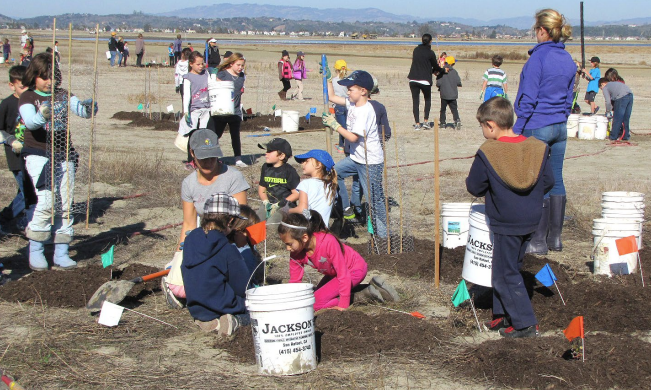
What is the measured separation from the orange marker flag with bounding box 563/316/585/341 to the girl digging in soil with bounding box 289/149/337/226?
2973 mm

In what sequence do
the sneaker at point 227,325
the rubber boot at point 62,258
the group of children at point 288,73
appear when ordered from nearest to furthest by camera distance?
the sneaker at point 227,325 → the rubber boot at point 62,258 → the group of children at point 288,73

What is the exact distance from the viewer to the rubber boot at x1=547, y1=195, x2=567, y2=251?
262 inches

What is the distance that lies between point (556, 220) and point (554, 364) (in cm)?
308

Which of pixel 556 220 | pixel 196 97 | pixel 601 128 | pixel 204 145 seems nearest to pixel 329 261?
pixel 204 145

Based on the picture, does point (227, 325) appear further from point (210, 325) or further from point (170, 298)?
point (170, 298)

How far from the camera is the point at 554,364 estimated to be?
3.93 m

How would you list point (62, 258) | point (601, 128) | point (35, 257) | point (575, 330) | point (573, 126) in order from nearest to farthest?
point (575, 330), point (35, 257), point (62, 258), point (601, 128), point (573, 126)

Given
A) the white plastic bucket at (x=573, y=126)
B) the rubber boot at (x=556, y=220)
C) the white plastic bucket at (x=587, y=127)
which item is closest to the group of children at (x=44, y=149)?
the rubber boot at (x=556, y=220)

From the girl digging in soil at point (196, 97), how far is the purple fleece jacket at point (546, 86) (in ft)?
17.9

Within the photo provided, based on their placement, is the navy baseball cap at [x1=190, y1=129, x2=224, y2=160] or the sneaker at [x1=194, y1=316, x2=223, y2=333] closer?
the sneaker at [x1=194, y1=316, x2=223, y2=333]

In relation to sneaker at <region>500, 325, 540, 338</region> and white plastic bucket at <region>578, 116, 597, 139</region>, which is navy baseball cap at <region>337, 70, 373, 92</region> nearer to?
sneaker at <region>500, 325, 540, 338</region>

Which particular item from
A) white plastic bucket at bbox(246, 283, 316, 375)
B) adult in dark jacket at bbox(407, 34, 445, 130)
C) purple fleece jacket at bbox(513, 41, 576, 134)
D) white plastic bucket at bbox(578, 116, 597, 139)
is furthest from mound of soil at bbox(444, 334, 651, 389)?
white plastic bucket at bbox(578, 116, 597, 139)

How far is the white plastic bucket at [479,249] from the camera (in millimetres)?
4734

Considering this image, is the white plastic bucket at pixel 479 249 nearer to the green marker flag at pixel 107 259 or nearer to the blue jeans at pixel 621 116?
the green marker flag at pixel 107 259
